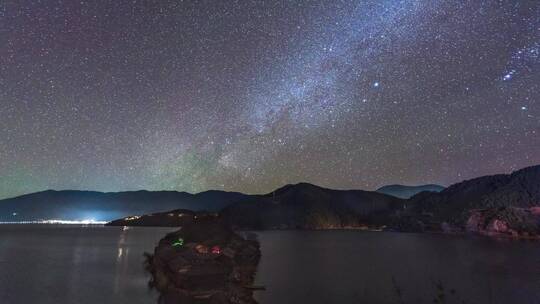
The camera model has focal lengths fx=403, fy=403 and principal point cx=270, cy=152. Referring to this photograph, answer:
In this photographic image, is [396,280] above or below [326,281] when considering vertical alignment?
below

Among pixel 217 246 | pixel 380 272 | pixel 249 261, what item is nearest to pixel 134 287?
pixel 217 246

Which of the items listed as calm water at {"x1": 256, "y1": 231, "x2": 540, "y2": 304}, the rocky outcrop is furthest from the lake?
the rocky outcrop

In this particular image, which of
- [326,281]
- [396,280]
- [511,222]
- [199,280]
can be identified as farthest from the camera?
[511,222]

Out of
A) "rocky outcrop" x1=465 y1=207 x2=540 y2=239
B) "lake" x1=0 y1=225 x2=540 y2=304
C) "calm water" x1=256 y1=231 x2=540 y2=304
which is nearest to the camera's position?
"calm water" x1=256 y1=231 x2=540 y2=304

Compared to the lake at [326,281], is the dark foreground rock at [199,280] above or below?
above

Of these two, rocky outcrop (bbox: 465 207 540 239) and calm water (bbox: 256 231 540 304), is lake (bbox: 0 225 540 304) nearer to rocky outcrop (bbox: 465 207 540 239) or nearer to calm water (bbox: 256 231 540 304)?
calm water (bbox: 256 231 540 304)

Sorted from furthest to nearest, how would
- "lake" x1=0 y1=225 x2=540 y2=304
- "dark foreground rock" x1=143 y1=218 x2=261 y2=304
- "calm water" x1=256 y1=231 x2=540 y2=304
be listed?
"lake" x1=0 y1=225 x2=540 y2=304
"calm water" x1=256 y1=231 x2=540 y2=304
"dark foreground rock" x1=143 y1=218 x2=261 y2=304

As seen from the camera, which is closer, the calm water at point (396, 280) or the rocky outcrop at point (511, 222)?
the calm water at point (396, 280)

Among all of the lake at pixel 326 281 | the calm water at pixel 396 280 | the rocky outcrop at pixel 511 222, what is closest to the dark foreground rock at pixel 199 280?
the lake at pixel 326 281

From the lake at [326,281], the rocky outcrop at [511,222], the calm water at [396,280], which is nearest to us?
the calm water at [396,280]

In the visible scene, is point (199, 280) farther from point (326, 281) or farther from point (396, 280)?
point (396, 280)

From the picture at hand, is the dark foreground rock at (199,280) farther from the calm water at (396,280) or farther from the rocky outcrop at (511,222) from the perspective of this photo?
the rocky outcrop at (511,222)

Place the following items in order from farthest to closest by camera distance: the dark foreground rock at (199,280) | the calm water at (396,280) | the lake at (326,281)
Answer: the lake at (326,281), the calm water at (396,280), the dark foreground rock at (199,280)

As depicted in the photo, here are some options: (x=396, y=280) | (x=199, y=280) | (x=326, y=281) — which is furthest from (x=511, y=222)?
(x=199, y=280)
